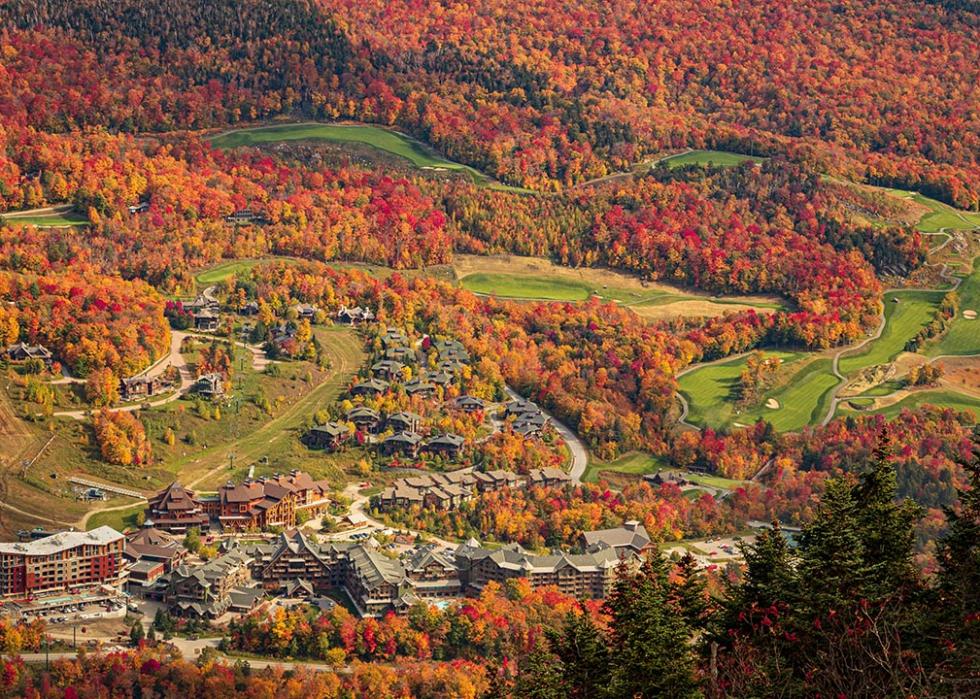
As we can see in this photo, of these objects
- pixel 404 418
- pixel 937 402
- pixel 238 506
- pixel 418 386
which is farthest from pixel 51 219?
pixel 937 402

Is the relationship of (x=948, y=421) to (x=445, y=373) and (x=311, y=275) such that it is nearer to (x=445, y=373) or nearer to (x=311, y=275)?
(x=445, y=373)

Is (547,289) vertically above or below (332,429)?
below

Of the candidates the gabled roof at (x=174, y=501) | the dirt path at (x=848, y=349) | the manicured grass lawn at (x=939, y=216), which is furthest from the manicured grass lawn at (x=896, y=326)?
the gabled roof at (x=174, y=501)

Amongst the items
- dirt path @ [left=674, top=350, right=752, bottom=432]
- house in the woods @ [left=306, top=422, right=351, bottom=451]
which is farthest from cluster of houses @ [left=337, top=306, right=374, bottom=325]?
dirt path @ [left=674, top=350, right=752, bottom=432]

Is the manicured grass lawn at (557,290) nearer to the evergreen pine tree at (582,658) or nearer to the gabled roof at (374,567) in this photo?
the gabled roof at (374,567)

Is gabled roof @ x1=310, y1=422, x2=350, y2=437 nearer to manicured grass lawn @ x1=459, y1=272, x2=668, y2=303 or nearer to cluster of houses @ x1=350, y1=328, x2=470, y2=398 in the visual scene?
cluster of houses @ x1=350, y1=328, x2=470, y2=398

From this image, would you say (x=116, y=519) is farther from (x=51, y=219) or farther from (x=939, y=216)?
(x=939, y=216)

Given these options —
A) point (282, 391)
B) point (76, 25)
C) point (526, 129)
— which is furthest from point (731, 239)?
point (76, 25)
